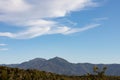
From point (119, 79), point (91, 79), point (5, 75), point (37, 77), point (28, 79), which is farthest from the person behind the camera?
point (119, 79)

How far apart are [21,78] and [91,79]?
11.8 metres

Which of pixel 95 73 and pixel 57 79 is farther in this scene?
pixel 95 73

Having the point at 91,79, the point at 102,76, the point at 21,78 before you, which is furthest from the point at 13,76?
the point at 102,76

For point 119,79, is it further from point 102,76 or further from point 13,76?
point 13,76

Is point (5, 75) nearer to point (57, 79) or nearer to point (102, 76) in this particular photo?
point (57, 79)

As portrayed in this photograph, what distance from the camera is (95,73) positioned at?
36.3m

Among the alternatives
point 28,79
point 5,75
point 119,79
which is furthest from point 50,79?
point 119,79

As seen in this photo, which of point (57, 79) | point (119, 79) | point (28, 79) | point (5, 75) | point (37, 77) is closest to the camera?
point (5, 75)

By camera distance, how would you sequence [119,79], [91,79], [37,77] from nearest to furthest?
1. [37,77]
2. [91,79]
3. [119,79]

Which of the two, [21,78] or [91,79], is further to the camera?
[91,79]

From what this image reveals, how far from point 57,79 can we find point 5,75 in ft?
26.5

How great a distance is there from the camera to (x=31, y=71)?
105 ft

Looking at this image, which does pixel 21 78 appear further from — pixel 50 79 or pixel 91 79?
pixel 91 79

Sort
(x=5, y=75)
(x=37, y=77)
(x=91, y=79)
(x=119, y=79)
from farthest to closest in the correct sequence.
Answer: (x=119, y=79), (x=91, y=79), (x=37, y=77), (x=5, y=75)
